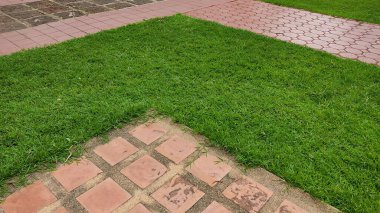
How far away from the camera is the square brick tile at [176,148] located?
8.93 feet

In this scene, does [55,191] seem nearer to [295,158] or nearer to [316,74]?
[295,158]

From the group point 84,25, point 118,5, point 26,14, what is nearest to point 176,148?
point 84,25

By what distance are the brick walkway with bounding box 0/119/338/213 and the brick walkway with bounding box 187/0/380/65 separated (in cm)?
331

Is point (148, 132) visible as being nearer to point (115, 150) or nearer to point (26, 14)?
point (115, 150)

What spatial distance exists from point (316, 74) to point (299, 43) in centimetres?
126

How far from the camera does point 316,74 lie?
13.8ft

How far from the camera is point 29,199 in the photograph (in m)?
2.27

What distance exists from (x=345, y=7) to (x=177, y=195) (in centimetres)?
699

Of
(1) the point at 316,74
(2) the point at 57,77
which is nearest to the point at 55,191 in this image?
(2) the point at 57,77

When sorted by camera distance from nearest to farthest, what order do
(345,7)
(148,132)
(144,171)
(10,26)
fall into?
(144,171) → (148,132) → (10,26) → (345,7)

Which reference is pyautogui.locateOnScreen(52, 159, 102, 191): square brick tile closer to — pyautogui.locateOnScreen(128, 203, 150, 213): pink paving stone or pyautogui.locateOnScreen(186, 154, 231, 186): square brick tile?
pyautogui.locateOnScreen(128, 203, 150, 213): pink paving stone

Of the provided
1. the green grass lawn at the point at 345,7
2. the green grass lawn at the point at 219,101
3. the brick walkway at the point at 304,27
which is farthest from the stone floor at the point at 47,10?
the green grass lawn at the point at 345,7

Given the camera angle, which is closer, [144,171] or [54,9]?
[144,171]

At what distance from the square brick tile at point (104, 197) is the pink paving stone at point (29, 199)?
231 mm
